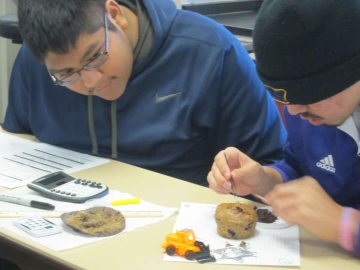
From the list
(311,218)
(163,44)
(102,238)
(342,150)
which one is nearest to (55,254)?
(102,238)

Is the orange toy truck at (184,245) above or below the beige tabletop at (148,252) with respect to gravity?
above

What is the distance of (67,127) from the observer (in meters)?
1.77

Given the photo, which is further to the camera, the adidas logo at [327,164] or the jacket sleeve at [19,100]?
the jacket sleeve at [19,100]

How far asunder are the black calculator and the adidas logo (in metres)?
0.50

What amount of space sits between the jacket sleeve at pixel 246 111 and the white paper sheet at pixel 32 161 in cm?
37

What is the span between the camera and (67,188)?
1376 millimetres

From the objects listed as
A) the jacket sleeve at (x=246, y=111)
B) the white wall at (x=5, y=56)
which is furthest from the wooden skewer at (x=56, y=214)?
the white wall at (x=5, y=56)

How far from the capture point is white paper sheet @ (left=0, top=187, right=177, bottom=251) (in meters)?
1.12

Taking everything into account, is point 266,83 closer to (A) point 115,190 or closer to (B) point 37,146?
(A) point 115,190

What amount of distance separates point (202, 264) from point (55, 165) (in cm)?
66

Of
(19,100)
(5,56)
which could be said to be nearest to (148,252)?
(19,100)

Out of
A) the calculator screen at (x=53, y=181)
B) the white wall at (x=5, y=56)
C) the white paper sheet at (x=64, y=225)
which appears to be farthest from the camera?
the white wall at (x=5, y=56)

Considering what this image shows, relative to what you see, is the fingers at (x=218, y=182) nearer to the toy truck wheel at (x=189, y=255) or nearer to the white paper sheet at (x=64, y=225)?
the white paper sheet at (x=64, y=225)

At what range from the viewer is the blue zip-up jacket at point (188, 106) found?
64.2 inches
